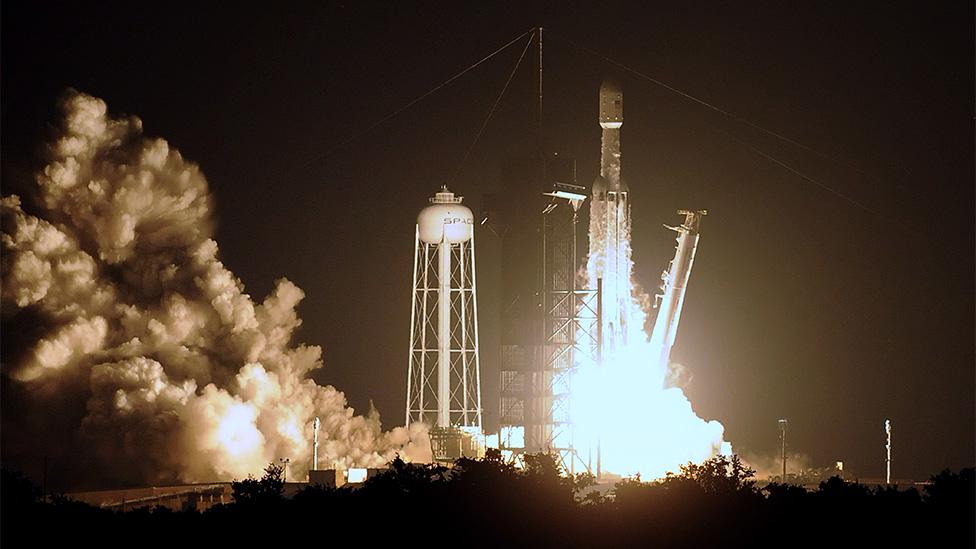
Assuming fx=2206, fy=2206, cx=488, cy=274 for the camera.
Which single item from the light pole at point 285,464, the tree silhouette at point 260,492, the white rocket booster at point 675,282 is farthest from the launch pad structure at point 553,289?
the tree silhouette at point 260,492

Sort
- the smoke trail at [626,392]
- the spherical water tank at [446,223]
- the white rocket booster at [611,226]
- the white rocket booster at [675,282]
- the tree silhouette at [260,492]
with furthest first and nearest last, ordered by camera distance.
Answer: the spherical water tank at [446,223], the white rocket booster at [611,226], the smoke trail at [626,392], the white rocket booster at [675,282], the tree silhouette at [260,492]

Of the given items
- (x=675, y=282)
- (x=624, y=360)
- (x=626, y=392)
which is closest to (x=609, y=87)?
(x=675, y=282)

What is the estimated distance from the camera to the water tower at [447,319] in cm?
6600

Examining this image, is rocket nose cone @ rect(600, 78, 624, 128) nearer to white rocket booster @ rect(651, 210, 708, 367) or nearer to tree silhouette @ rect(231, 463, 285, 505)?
white rocket booster @ rect(651, 210, 708, 367)

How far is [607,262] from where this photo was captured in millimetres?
64750

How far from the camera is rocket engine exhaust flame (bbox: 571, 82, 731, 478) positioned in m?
63.9

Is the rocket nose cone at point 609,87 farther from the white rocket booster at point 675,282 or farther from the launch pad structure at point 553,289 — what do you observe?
the white rocket booster at point 675,282

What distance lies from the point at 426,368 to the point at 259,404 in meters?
8.99

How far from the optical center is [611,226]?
212 ft

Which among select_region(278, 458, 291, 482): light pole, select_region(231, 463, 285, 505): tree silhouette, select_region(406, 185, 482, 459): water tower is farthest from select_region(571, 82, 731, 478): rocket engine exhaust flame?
select_region(231, 463, 285, 505): tree silhouette

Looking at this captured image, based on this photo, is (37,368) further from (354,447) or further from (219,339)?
(354,447)

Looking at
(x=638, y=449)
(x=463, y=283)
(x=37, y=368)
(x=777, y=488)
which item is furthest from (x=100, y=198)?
(x=777, y=488)

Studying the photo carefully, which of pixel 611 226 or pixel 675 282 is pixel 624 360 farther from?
pixel 611 226

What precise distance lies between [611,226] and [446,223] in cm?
505
